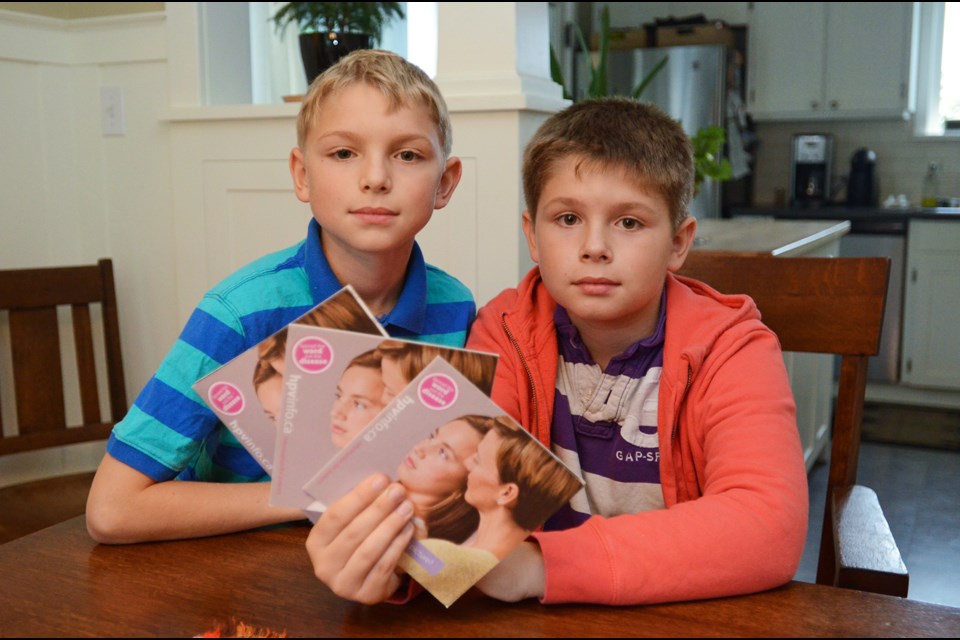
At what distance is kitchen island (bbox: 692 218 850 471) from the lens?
8.41 feet

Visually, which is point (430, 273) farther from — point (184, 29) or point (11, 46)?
point (11, 46)

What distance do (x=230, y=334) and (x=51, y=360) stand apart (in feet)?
4.15

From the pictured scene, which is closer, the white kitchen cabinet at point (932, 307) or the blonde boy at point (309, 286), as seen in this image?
the blonde boy at point (309, 286)

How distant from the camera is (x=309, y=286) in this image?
1.12 m

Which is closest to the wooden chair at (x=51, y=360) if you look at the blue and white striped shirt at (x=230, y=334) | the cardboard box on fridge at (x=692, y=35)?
the blue and white striped shirt at (x=230, y=334)

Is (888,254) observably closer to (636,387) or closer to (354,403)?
(636,387)

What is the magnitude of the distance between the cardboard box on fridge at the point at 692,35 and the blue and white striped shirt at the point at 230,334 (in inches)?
181

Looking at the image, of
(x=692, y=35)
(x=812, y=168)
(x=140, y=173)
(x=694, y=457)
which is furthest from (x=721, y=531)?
(x=812, y=168)

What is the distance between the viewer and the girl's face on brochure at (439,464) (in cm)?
68

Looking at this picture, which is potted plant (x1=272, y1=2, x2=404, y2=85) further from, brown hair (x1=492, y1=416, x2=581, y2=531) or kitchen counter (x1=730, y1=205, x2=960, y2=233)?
kitchen counter (x1=730, y1=205, x2=960, y2=233)

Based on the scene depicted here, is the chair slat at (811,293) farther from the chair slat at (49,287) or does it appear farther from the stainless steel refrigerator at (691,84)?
the stainless steel refrigerator at (691,84)

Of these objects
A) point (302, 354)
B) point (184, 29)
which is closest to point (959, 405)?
point (184, 29)

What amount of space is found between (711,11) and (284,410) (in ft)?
18.2

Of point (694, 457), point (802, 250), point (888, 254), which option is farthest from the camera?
point (888, 254)
